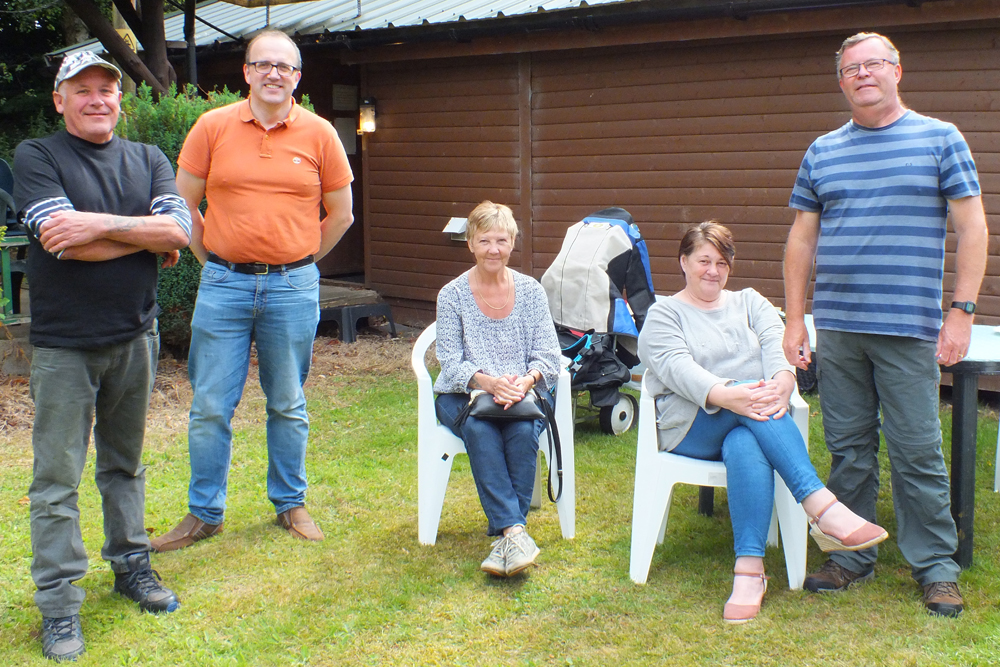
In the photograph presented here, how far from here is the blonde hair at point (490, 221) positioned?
3.59 metres

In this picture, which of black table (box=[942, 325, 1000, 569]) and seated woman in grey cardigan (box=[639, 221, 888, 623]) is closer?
seated woman in grey cardigan (box=[639, 221, 888, 623])

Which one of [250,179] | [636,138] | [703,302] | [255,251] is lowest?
[703,302]

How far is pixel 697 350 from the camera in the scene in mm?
3408

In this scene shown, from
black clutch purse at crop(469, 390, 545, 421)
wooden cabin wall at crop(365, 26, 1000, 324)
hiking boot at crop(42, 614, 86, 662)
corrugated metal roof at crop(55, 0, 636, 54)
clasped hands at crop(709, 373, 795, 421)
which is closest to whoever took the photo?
hiking boot at crop(42, 614, 86, 662)

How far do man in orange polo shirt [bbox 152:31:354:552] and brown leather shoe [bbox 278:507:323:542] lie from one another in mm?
12

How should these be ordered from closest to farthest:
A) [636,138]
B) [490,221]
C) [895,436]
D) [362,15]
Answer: [895,436], [490,221], [636,138], [362,15]

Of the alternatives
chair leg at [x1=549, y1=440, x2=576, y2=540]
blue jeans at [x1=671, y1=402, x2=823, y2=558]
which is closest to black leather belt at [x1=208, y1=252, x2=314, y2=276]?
chair leg at [x1=549, y1=440, x2=576, y2=540]

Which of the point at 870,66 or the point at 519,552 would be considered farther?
the point at 519,552

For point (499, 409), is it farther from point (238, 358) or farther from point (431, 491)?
point (238, 358)

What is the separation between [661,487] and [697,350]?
53 centimetres

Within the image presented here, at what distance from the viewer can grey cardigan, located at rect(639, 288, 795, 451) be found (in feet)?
10.9

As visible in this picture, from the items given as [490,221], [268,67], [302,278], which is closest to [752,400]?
[490,221]

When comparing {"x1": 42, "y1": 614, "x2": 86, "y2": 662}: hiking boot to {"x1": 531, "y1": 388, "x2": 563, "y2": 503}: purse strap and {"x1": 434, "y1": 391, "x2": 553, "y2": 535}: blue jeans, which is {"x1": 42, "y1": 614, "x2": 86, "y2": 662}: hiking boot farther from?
{"x1": 531, "y1": 388, "x2": 563, "y2": 503}: purse strap

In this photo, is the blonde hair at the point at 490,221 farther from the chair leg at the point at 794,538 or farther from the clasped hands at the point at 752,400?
the chair leg at the point at 794,538
